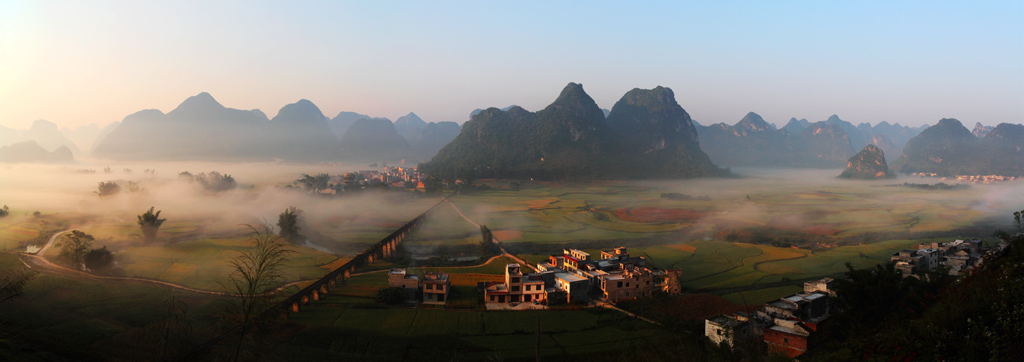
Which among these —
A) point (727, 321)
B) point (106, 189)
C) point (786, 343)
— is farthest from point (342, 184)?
point (786, 343)

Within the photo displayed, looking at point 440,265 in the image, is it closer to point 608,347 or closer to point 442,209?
point 608,347

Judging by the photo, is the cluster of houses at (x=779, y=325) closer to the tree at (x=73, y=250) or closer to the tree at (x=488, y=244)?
the tree at (x=488, y=244)

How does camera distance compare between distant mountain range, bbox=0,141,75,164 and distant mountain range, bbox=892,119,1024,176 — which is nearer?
distant mountain range, bbox=0,141,75,164

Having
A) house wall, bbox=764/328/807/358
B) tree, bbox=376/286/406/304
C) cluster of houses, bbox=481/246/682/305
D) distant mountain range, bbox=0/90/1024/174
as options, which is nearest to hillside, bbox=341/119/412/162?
distant mountain range, bbox=0/90/1024/174

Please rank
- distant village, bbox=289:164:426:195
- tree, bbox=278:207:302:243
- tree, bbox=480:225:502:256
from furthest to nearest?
1. distant village, bbox=289:164:426:195
2. tree, bbox=278:207:302:243
3. tree, bbox=480:225:502:256

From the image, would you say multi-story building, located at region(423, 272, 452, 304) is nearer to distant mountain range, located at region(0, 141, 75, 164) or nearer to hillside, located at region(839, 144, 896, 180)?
distant mountain range, located at region(0, 141, 75, 164)

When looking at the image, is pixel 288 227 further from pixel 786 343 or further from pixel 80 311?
pixel 786 343
